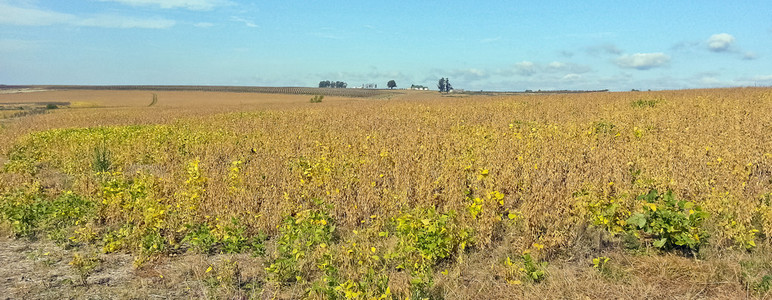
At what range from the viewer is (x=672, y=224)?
5.09m

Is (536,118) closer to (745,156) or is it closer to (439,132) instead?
(439,132)

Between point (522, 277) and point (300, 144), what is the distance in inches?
327

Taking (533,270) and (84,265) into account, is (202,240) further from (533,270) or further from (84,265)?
(533,270)

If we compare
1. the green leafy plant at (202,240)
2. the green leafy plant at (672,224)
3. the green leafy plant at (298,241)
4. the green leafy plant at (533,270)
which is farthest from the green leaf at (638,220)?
the green leafy plant at (202,240)

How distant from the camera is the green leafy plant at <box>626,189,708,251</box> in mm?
5004

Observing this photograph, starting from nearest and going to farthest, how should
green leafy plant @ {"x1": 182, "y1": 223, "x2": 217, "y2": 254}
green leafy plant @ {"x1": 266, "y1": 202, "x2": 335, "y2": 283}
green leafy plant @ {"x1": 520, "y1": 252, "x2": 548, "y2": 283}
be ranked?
1. green leafy plant @ {"x1": 520, "y1": 252, "x2": 548, "y2": 283}
2. green leafy plant @ {"x1": 266, "y1": 202, "x2": 335, "y2": 283}
3. green leafy plant @ {"x1": 182, "y1": 223, "x2": 217, "y2": 254}

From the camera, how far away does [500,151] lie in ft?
30.7

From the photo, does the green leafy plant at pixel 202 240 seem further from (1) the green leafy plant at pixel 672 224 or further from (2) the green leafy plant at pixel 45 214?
(1) the green leafy plant at pixel 672 224

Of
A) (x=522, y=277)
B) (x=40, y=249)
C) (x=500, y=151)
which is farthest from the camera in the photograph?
(x=500, y=151)

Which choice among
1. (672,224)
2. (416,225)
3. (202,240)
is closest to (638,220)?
(672,224)

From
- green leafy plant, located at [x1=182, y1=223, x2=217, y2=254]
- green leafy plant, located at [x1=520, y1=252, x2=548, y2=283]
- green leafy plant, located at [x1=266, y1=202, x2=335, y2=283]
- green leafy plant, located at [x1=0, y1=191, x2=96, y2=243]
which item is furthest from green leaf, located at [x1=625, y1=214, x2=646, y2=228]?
green leafy plant, located at [x1=0, y1=191, x2=96, y2=243]

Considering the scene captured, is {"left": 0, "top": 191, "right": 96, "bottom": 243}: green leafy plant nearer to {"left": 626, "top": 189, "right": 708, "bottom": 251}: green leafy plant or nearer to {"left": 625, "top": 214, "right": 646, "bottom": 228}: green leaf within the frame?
{"left": 625, "top": 214, "right": 646, "bottom": 228}: green leaf

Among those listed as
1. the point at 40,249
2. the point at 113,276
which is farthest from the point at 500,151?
the point at 40,249

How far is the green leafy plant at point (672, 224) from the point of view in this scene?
5004 mm
